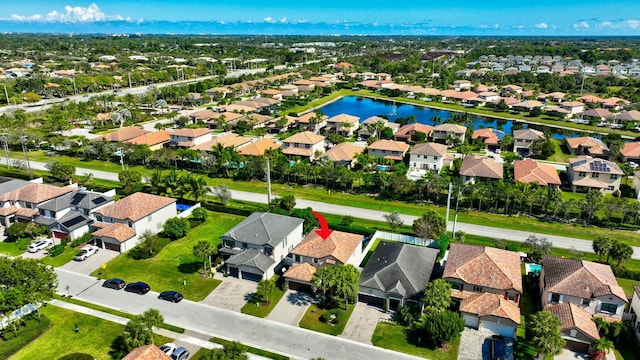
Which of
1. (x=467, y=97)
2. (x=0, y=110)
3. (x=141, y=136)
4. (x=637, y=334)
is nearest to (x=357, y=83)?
(x=467, y=97)

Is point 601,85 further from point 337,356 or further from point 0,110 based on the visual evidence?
point 0,110

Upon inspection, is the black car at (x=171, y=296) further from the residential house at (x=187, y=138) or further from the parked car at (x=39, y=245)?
the residential house at (x=187, y=138)

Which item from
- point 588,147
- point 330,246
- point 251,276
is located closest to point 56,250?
point 251,276

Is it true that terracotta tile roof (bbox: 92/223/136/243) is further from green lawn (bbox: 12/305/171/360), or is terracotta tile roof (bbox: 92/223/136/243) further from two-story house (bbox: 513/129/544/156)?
two-story house (bbox: 513/129/544/156)

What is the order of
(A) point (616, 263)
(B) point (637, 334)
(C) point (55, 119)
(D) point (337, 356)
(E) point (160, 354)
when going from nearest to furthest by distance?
(E) point (160, 354) → (D) point (337, 356) → (B) point (637, 334) → (A) point (616, 263) → (C) point (55, 119)

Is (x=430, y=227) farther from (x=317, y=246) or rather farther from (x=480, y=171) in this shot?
(x=480, y=171)

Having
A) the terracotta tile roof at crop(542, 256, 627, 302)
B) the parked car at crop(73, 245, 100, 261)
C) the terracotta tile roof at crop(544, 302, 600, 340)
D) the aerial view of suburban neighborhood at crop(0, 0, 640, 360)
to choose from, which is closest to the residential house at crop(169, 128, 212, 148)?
the aerial view of suburban neighborhood at crop(0, 0, 640, 360)
